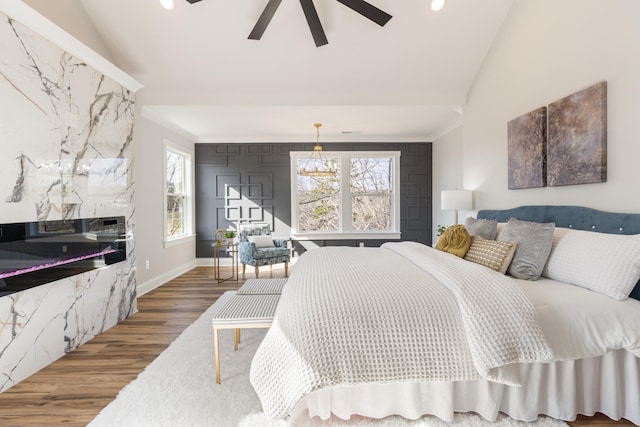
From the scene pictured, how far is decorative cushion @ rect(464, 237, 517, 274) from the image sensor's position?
212 cm

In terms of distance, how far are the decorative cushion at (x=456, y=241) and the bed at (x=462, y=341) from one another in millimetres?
591

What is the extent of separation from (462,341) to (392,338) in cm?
33

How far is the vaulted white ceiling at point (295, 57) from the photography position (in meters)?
2.91

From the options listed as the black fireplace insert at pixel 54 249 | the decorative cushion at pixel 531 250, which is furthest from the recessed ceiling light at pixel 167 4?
the decorative cushion at pixel 531 250

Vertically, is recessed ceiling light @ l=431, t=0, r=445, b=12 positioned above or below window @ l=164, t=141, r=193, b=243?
above

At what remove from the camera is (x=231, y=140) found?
219 inches

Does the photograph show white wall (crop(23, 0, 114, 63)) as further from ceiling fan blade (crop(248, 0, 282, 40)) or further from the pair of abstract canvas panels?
the pair of abstract canvas panels

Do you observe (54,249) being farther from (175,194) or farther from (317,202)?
(317,202)

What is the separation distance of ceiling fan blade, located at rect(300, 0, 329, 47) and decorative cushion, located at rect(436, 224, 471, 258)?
80.6 inches

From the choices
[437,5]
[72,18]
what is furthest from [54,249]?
[437,5]

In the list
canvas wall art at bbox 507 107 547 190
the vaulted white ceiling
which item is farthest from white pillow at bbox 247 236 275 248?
canvas wall art at bbox 507 107 547 190

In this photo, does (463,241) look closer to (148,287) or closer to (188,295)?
(188,295)

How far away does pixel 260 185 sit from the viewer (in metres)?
5.58

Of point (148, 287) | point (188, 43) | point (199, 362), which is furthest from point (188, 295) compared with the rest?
point (188, 43)
